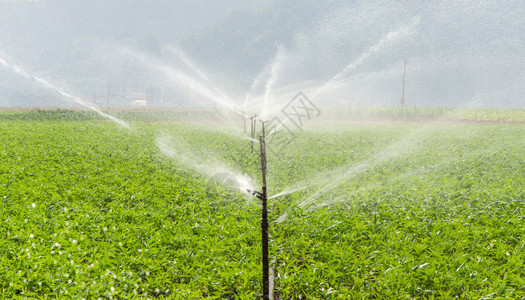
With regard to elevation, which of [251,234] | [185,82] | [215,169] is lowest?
[251,234]

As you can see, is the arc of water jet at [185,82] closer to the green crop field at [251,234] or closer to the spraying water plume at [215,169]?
the spraying water plume at [215,169]

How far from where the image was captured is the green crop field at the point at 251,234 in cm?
454

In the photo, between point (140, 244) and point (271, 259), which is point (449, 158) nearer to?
point (271, 259)

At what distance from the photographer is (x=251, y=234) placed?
20.0 feet

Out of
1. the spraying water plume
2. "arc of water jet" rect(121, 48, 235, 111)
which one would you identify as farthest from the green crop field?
"arc of water jet" rect(121, 48, 235, 111)

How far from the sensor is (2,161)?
1108 centimetres

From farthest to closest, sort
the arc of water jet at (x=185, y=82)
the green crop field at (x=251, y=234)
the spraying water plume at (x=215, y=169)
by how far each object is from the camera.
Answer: the arc of water jet at (x=185, y=82) → the spraying water plume at (x=215, y=169) → the green crop field at (x=251, y=234)

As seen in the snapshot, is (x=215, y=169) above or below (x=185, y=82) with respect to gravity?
below

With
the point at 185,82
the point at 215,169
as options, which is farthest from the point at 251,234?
the point at 185,82

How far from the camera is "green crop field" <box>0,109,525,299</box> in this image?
14.9ft

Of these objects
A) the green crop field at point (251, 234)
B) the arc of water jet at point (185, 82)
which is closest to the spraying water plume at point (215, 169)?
the green crop field at point (251, 234)

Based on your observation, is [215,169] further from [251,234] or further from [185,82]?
[251,234]

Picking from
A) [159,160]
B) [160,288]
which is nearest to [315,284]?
[160,288]

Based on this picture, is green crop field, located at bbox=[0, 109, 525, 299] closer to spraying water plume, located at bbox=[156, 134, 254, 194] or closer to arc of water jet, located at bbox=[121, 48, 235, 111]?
spraying water plume, located at bbox=[156, 134, 254, 194]
